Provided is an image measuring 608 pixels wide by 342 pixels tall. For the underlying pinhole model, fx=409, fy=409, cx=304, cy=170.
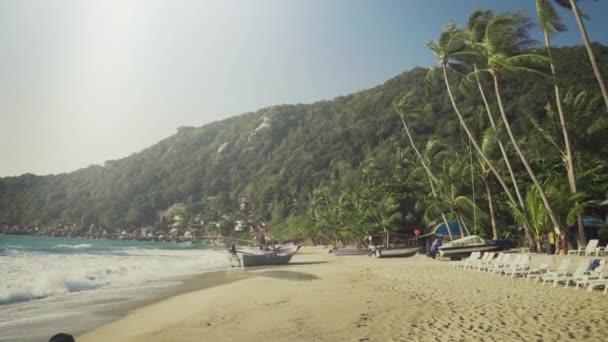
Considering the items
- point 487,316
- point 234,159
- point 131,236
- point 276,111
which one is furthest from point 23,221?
point 487,316

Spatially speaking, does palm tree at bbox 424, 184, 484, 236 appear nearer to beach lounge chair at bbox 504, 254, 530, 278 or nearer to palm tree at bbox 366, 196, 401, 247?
palm tree at bbox 366, 196, 401, 247

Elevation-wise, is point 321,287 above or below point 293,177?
below

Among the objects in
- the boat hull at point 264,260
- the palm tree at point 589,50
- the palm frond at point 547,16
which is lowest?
the boat hull at point 264,260

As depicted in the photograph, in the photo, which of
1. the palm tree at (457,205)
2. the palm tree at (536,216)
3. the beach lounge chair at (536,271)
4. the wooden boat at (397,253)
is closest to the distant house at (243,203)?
the wooden boat at (397,253)

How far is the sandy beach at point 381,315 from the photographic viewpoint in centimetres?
660

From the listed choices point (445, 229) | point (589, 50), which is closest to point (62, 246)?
point (445, 229)

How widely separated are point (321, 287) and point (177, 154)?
550 ft

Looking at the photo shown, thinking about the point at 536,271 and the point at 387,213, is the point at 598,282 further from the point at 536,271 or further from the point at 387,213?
the point at 387,213

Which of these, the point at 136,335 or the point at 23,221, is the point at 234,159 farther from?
the point at 136,335

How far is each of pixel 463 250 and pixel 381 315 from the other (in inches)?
600

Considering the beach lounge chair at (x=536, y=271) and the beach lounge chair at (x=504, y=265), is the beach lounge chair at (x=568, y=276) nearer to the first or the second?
the beach lounge chair at (x=536, y=271)

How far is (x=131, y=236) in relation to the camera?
136 metres

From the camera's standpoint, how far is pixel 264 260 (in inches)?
1053

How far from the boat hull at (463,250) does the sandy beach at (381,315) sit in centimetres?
913
